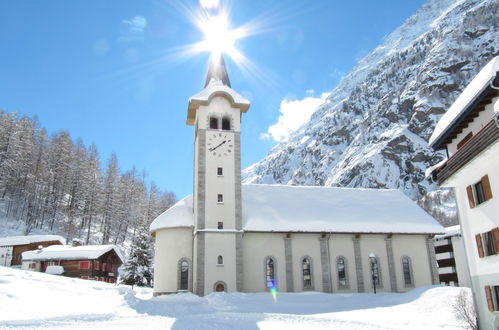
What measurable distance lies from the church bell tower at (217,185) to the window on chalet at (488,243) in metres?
18.5

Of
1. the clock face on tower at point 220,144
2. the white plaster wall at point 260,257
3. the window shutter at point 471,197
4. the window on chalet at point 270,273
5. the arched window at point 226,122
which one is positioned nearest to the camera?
the window shutter at point 471,197

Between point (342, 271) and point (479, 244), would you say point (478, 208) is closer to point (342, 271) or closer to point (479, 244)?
point (479, 244)

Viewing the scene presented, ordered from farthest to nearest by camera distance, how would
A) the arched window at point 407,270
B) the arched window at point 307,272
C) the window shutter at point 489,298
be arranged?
the arched window at point 407,270
the arched window at point 307,272
the window shutter at point 489,298

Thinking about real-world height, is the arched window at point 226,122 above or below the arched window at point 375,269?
above

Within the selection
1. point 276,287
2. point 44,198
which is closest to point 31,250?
point 44,198

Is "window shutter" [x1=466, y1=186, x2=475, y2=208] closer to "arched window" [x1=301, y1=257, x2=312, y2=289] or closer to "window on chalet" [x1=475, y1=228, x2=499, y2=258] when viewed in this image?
"window on chalet" [x1=475, y1=228, x2=499, y2=258]

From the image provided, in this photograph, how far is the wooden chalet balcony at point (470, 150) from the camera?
567 inches

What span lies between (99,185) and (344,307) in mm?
59458

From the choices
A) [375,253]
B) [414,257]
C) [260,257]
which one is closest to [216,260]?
[260,257]

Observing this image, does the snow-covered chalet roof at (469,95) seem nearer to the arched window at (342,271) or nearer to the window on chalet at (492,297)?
the window on chalet at (492,297)

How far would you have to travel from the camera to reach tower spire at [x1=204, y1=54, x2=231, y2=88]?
3988 centimetres

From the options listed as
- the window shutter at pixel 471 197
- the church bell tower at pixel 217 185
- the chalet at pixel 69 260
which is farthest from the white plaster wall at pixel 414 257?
the chalet at pixel 69 260

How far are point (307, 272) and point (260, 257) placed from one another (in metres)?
4.32

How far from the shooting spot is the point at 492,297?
17.0m
